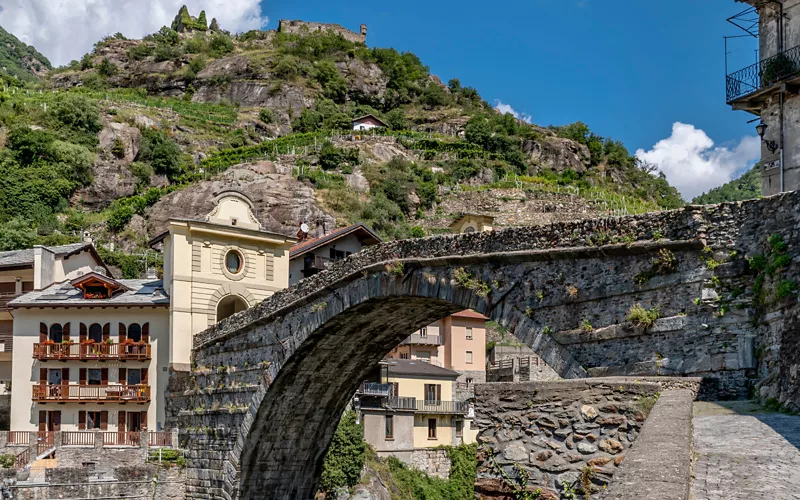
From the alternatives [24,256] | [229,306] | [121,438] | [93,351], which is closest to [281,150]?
[24,256]

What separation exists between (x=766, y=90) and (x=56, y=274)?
29.9 metres

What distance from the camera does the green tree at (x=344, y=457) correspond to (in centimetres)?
3641

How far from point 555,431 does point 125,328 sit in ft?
92.2

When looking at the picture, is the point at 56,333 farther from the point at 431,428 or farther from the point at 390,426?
the point at 431,428

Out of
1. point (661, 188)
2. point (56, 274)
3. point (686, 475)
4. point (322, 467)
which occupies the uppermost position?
point (661, 188)

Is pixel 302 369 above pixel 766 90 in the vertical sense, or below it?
below

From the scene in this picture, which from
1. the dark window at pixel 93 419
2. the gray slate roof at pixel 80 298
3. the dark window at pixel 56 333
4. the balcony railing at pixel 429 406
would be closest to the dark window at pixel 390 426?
the balcony railing at pixel 429 406

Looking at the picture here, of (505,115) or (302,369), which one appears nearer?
(302,369)

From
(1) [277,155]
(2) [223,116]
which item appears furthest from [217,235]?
(2) [223,116]

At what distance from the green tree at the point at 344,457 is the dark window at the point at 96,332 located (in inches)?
375

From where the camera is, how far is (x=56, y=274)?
40.4 metres

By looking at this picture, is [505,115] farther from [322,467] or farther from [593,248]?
[593,248]

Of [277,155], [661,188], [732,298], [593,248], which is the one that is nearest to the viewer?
[732,298]

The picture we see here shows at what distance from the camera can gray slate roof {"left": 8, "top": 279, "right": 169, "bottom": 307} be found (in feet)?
118
